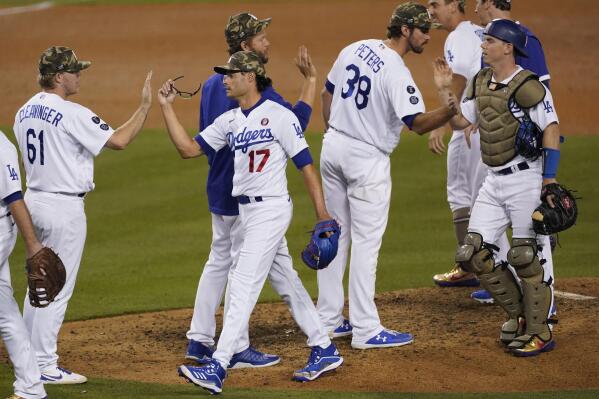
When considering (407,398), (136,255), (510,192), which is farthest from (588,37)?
(407,398)

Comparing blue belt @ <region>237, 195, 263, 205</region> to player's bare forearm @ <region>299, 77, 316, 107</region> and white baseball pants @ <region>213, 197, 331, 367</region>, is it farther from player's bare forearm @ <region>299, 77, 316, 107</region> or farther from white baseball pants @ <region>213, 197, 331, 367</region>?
player's bare forearm @ <region>299, 77, 316, 107</region>

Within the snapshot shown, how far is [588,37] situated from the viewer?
20.8 m

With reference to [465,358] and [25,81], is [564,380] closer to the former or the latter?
[465,358]

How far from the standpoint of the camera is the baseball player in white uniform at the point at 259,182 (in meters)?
6.37

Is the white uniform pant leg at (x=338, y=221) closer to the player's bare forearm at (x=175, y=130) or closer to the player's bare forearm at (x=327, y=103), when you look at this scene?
the player's bare forearm at (x=327, y=103)

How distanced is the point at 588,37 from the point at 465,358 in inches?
597

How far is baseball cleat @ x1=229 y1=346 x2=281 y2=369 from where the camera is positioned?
6.96 metres

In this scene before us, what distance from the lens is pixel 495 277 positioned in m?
7.00

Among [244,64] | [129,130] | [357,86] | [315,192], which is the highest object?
[244,64]

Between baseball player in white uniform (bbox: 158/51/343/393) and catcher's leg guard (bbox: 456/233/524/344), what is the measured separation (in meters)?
1.09

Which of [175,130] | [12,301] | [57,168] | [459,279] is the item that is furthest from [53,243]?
[459,279]

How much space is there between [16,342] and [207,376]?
1.05 metres

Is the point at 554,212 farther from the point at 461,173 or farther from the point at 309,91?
the point at 461,173

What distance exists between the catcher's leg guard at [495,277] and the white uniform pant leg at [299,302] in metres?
1.02
